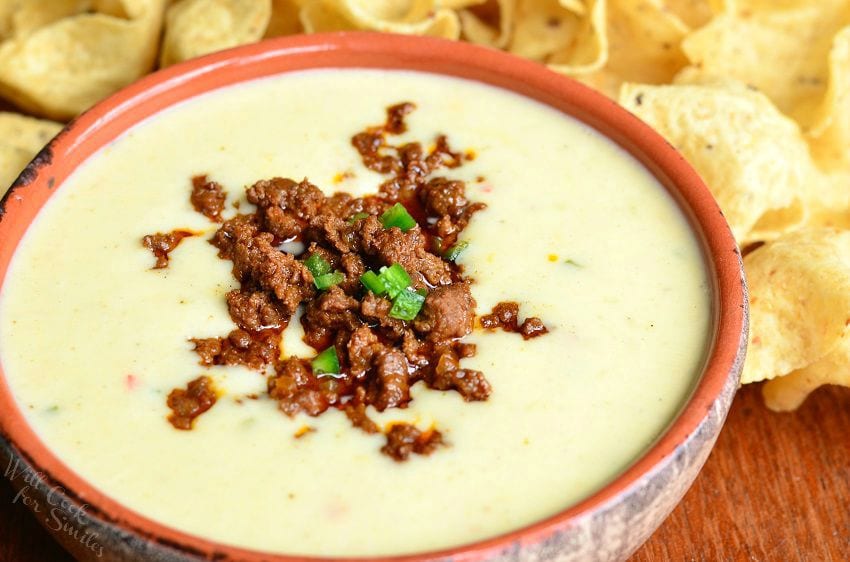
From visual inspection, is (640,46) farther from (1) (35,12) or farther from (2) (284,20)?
(1) (35,12)

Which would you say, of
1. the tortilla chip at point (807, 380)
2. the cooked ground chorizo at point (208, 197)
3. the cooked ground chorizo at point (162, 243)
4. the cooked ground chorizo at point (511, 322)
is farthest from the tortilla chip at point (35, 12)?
the tortilla chip at point (807, 380)

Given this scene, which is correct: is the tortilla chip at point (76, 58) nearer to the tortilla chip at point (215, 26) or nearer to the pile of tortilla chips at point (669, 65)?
the pile of tortilla chips at point (669, 65)

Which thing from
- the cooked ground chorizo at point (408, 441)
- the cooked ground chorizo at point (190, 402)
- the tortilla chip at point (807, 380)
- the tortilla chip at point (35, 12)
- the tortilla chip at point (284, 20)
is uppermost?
→ the cooked ground chorizo at point (408, 441)

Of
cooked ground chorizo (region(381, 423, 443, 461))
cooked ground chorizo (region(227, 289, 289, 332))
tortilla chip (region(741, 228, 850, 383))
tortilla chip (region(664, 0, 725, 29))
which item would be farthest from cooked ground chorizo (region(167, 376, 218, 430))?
tortilla chip (region(664, 0, 725, 29))

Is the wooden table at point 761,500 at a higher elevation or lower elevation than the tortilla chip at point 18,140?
lower

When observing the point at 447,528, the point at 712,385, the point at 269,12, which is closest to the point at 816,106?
the point at 712,385

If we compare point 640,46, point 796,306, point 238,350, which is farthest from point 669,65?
point 238,350
